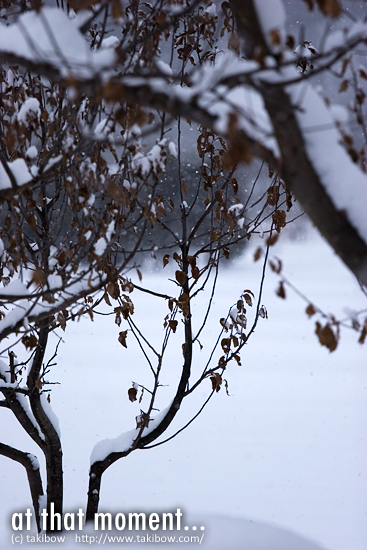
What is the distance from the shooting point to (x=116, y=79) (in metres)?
0.79

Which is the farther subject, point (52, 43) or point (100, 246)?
point (100, 246)

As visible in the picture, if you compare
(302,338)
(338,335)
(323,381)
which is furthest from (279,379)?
(338,335)

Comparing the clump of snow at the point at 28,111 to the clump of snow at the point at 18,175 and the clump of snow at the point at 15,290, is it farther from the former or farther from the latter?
the clump of snow at the point at 15,290

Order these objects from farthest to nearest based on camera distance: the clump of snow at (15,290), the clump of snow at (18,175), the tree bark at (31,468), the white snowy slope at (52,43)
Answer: the tree bark at (31,468), the clump of snow at (15,290), the clump of snow at (18,175), the white snowy slope at (52,43)

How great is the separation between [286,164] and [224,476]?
10.5 ft

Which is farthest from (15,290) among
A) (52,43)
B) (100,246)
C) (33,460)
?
(33,460)

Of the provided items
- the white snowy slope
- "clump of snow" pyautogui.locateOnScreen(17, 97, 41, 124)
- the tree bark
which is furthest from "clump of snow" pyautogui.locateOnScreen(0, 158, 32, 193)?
the tree bark

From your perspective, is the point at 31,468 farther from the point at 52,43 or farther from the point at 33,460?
the point at 52,43

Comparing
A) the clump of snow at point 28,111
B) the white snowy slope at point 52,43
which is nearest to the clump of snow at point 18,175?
the clump of snow at point 28,111

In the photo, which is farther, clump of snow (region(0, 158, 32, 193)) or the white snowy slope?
clump of snow (region(0, 158, 32, 193))

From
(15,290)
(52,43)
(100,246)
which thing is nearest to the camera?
(52,43)

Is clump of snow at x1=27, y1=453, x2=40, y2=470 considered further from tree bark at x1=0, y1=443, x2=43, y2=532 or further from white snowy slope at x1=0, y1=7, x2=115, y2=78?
white snowy slope at x1=0, y1=7, x2=115, y2=78

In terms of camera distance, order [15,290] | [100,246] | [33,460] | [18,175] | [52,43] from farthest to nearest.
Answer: [33,460], [100,246], [15,290], [18,175], [52,43]

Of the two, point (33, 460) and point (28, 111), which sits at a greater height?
point (28, 111)
